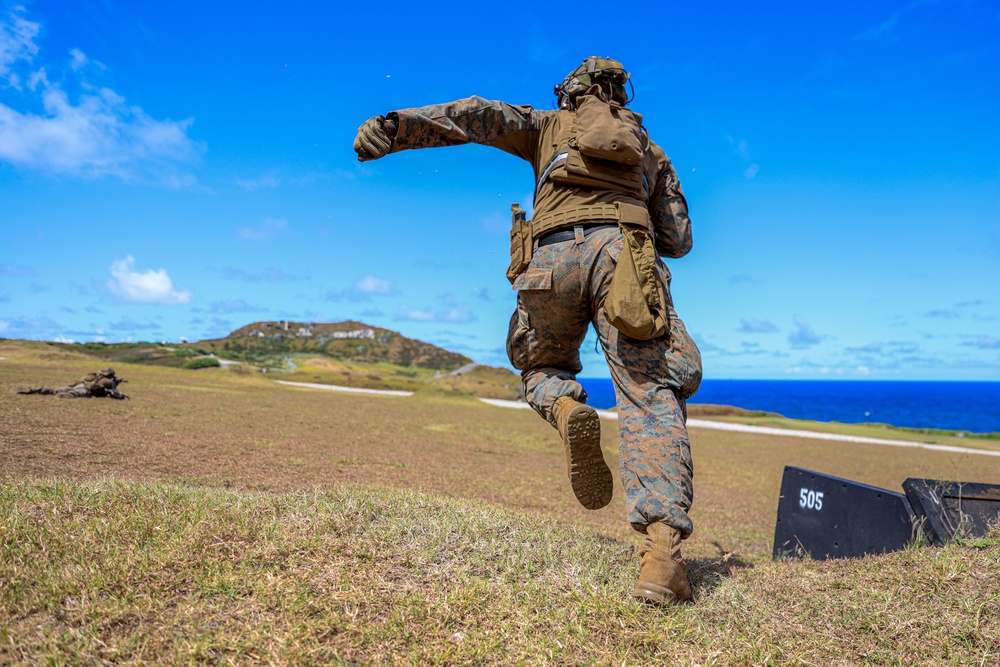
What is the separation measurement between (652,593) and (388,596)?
1.07 metres

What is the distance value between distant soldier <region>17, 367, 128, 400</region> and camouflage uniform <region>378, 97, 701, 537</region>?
5937 mm

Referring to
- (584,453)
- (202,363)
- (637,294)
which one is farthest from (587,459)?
(202,363)

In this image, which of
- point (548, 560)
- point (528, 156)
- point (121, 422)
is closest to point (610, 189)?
point (528, 156)

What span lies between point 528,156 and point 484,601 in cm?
249

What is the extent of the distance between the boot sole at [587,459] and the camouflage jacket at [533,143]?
1133mm

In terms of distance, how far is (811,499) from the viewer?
13.8ft

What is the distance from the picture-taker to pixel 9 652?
6.39 feet

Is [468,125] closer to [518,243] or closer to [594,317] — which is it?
[518,243]

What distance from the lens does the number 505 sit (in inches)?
163

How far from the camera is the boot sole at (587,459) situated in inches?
123

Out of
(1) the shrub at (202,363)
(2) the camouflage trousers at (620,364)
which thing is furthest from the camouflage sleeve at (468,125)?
(1) the shrub at (202,363)

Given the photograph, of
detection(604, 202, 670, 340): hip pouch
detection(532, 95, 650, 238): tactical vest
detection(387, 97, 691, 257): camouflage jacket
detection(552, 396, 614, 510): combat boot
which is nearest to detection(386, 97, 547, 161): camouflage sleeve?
detection(387, 97, 691, 257): camouflage jacket

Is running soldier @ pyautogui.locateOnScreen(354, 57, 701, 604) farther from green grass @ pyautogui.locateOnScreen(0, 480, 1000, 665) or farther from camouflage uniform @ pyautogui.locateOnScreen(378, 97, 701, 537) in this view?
green grass @ pyautogui.locateOnScreen(0, 480, 1000, 665)

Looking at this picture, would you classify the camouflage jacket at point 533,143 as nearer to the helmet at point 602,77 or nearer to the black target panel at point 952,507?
the helmet at point 602,77
